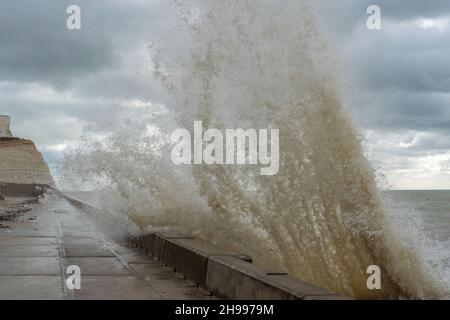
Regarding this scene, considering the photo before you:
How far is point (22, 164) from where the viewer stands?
76.0 m

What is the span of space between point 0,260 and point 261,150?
444cm

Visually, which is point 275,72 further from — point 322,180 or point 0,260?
point 0,260

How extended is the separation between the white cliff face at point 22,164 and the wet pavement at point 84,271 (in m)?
63.6

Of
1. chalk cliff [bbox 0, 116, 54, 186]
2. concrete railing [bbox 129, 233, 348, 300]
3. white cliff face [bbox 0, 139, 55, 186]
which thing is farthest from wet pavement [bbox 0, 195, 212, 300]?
white cliff face [bbox 0, 139, 55, 186]

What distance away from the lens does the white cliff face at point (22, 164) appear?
71.9 metres

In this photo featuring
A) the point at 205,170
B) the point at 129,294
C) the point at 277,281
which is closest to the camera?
the point at 277,281

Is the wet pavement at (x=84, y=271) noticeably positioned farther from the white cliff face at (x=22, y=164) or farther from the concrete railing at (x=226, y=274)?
the white cliff face at (x=22, y=164)

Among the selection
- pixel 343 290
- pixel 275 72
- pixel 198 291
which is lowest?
pixel 343 290

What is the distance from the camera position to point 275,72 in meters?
9.95

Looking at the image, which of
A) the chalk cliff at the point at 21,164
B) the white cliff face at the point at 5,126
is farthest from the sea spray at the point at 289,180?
the white cliff face at the point at 5,126

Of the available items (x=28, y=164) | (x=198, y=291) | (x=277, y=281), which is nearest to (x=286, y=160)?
(x=198, y=291)

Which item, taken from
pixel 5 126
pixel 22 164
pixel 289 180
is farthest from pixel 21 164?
pixel 289 180

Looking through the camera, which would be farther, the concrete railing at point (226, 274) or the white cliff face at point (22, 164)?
the white cliff face at point (22, 164)

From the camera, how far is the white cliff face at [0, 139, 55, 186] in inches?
2832
